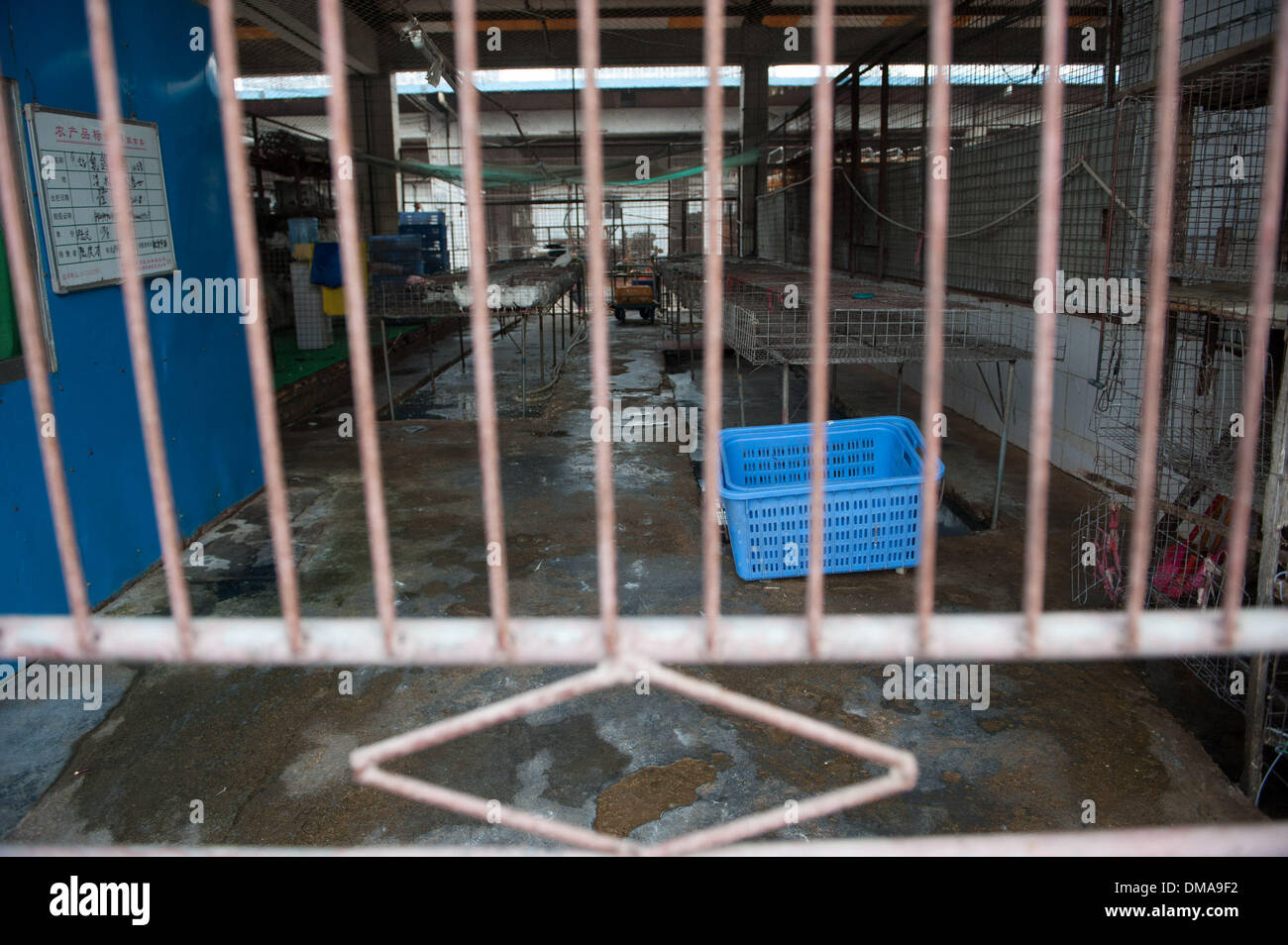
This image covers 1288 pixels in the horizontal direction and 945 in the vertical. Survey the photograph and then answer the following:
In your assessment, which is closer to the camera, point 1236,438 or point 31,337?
point 31,337

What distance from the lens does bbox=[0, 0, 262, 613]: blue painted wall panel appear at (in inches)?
150

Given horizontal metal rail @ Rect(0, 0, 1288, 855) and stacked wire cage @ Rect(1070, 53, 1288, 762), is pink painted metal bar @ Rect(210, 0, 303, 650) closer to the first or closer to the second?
horizontal metal rail @ Rect(0, 0, 1288, 855)

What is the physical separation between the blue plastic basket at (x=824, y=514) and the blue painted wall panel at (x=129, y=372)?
3.04 m

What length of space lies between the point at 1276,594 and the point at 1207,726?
717 mm

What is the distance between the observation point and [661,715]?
11.1ft

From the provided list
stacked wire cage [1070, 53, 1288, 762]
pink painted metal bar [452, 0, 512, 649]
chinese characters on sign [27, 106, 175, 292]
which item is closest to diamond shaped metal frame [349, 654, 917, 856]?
pink painted metal bar [452, 0, 512, 649]

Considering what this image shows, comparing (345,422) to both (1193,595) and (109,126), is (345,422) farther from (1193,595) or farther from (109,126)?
(109,126)

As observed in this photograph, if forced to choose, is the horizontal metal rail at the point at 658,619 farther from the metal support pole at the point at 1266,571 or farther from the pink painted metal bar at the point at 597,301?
the metal support pole at the point at 1266,571

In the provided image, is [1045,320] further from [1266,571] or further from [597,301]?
[1266,571]

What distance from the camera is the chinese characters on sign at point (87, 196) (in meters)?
3.95

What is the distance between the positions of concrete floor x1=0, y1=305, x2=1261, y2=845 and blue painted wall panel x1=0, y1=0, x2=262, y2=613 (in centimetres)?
45

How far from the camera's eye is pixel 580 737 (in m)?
3.24

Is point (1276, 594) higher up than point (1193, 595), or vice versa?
point (1276, 594)
